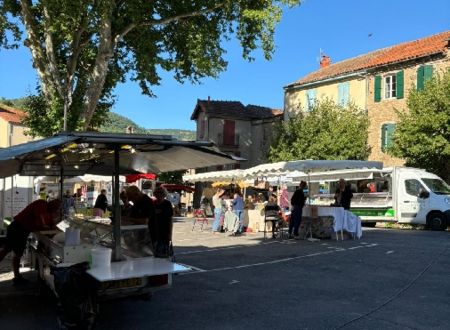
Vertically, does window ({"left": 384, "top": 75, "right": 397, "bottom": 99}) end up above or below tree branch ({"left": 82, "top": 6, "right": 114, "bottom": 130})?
above

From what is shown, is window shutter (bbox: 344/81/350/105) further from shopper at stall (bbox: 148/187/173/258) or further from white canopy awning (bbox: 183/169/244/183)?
shopper at stall (bbox: 148/187/173/258)

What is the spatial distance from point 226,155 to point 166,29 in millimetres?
15577

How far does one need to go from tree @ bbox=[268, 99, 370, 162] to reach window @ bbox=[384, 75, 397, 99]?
177 cm

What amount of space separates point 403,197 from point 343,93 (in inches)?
553

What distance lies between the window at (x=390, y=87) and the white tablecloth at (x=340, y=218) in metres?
16.5

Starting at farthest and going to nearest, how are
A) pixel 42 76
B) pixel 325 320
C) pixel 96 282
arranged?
pixel 42 76 → pixel 325 320 → pixel 96 282

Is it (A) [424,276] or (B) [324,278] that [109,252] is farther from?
(A) [424,276]

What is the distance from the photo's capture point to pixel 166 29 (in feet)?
71.5

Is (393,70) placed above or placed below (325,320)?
above

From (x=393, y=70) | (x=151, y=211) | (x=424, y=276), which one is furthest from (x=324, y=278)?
(x=393, y=70)

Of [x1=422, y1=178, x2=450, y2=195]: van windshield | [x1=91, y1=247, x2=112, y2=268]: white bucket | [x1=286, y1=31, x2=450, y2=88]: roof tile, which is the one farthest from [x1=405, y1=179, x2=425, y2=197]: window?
[x1=91, y1=247, x2=112, y2=268]: white bucket

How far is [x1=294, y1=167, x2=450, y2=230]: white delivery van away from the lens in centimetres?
1983

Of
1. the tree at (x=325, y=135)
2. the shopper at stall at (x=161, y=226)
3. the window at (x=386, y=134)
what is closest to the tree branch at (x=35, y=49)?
the shopper at stall at (x=161, y=226)

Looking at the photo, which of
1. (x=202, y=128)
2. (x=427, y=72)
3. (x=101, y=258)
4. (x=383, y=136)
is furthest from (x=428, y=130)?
(x=202, y=128)
